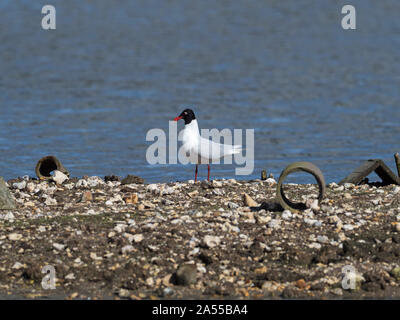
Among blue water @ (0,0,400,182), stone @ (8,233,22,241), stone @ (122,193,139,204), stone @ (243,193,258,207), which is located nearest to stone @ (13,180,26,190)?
stone @ (122,193,139,204)

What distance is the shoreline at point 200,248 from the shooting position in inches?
378

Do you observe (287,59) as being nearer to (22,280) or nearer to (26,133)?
(26,133)

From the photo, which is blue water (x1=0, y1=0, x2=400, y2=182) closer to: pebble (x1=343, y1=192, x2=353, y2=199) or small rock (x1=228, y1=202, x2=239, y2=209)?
pebble (x1=343, y1=192, x2=353, y2=199)

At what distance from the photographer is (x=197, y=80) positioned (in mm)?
27953

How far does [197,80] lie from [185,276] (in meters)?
18.8

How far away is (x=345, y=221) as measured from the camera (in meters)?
11.3

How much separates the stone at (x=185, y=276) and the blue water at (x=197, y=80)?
26.2 feet

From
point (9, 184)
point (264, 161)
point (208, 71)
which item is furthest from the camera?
point (208, 71)

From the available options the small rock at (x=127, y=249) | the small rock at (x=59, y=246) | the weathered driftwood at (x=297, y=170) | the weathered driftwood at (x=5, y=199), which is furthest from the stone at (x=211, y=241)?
the weathered driftwood at (x=5, y=199)

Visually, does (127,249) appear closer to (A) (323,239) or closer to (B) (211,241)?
(B) (211,241)

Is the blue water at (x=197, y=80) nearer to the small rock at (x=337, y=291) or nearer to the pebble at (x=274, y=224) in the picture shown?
the pebble at (x=274, y=224)

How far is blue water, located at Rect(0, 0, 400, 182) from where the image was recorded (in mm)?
20156
